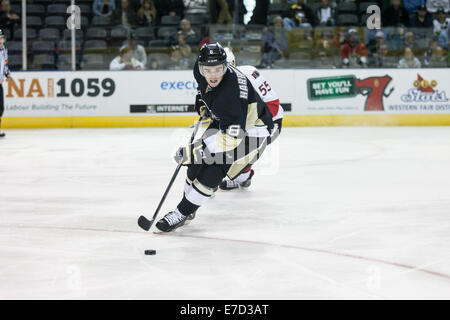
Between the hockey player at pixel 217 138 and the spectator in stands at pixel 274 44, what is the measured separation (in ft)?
25.2

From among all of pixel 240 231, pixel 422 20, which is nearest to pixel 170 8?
pixel 422 20

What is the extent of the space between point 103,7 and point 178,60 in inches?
59.8

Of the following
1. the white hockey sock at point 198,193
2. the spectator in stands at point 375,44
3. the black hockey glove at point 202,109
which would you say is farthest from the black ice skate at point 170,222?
the spectator in stands at point 375,44

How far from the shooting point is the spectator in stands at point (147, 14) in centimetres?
1235

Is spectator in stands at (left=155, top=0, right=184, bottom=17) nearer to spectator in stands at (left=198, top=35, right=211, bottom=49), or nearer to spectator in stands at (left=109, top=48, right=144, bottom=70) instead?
spectator in stands at (left=198, top=35, right=211, bottom=49)

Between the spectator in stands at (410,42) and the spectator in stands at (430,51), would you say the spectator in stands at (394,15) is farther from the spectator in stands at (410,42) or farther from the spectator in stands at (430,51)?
the spectator in stands at (430,51)

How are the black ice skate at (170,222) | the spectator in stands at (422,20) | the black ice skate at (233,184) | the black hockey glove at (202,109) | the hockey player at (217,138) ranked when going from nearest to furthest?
the hockey player at (217,138)
the black ice skate at (170,222)
the black hockey glove at (202,109)
the black ice skate at (233,184)
the spectator in stands at (422,20)

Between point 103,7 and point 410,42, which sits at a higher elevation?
point 103,7

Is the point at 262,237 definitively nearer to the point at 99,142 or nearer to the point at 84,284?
the point at 84,284

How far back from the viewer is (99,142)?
990 centimetres

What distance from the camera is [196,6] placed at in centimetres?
1245

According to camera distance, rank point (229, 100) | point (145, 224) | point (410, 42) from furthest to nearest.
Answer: point (410, 42) < point (145, 224) < point (229, 100)

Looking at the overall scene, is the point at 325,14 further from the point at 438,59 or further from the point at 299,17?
the point at 438,59

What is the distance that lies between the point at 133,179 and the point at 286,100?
20.0 feet
